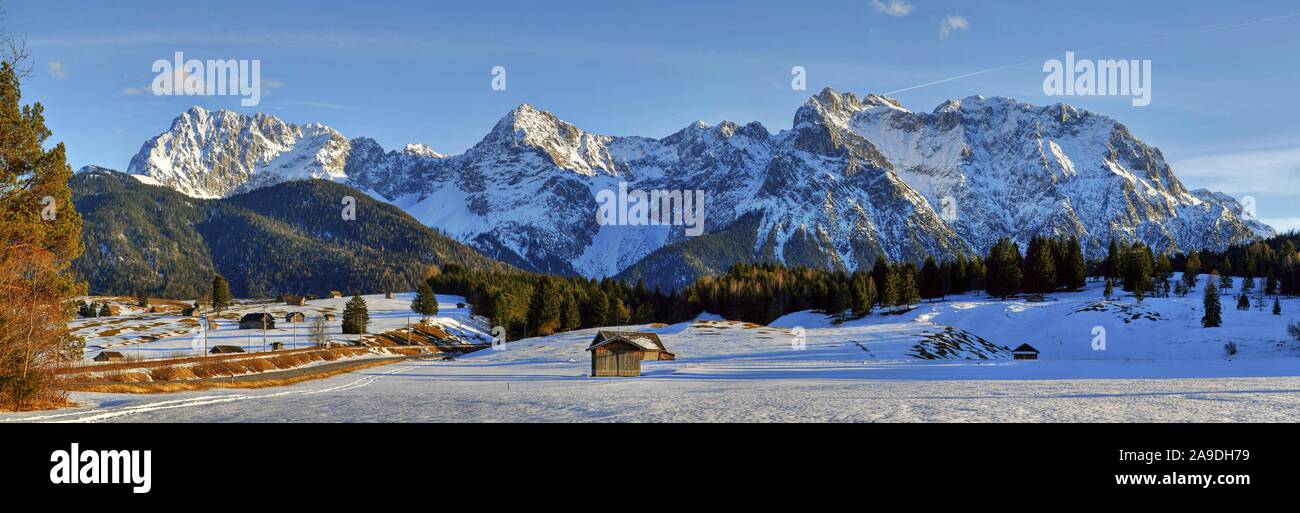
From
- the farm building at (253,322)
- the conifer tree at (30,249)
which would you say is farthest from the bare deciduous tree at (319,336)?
the conifer tree at (30,249)

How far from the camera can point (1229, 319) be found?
117 m

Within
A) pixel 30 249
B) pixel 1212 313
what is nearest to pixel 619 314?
pixel 1212 313

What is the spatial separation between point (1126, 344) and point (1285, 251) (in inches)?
4786

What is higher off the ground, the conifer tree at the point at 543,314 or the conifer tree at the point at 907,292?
the conifer tree at the point at 907,292

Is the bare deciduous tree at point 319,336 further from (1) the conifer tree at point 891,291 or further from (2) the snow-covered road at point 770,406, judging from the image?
(1) the conifer tree at point 891,291

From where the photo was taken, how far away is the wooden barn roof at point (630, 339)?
6900cm

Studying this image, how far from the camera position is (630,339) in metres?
71.1

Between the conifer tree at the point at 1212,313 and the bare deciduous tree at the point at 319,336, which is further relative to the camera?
the bare deciduous tree at the point at 319,336

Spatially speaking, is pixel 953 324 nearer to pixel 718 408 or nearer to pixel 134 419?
pixel 718 408

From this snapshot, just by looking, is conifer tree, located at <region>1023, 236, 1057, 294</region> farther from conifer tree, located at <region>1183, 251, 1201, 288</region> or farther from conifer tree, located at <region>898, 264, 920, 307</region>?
conifer tree, located at <region>1183, 251, 1201, 288</region>

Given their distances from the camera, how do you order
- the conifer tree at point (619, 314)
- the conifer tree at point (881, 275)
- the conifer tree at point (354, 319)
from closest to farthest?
the conifer tree at point (354, 319) < the conifer tree at point (881, 275) < the conifer tree at point (619, 314)

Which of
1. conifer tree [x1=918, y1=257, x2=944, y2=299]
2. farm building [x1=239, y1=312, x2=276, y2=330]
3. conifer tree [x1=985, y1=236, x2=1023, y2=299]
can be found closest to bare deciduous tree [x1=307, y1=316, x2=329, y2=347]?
farm building [x1=239, y1=312, x2=276, y2=330]

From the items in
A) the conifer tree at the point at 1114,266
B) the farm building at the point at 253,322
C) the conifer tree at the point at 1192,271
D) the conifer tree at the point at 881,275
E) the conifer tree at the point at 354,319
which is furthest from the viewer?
the conifer tree at the point at 881,275

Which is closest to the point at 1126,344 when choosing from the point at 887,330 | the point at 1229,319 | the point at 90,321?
the point at 1229,319
